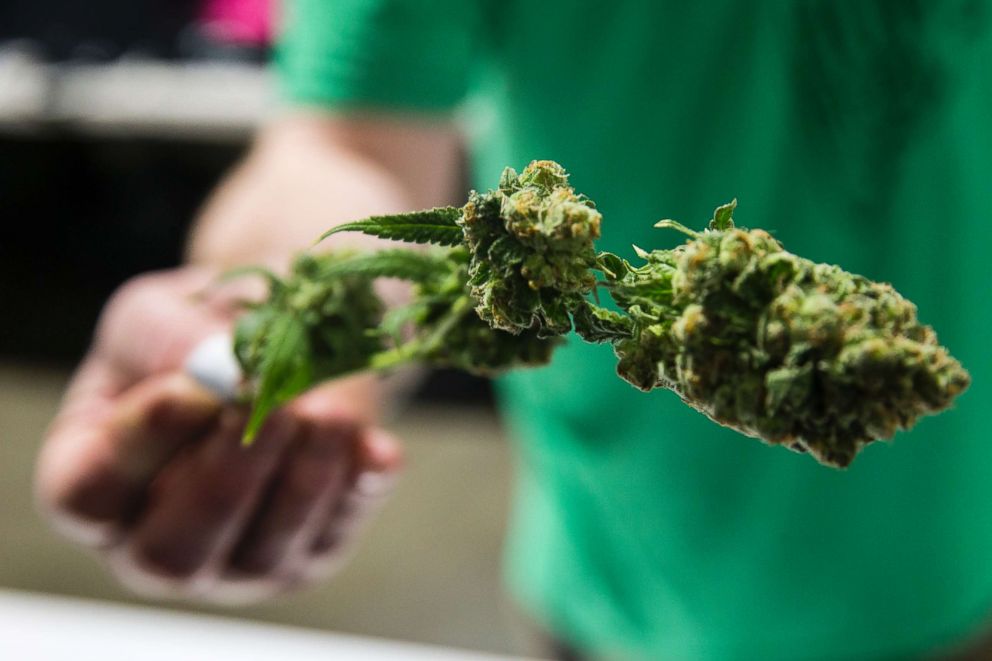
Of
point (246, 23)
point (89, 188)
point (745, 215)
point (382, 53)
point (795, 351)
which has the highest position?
point (246, 23)

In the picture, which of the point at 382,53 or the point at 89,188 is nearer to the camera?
the point at 382,53

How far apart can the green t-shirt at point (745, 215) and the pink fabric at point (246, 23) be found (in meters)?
1.11

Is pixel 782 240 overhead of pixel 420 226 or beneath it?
overhead

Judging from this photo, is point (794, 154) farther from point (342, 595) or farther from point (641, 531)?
point (342, 595)

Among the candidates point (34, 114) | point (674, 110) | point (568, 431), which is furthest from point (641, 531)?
point (34, 114)

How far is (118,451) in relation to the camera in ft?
1.72

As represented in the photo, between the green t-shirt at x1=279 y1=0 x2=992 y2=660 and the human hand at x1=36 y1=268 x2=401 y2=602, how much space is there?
0.52 ft

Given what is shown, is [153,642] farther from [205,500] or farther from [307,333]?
[307,333]

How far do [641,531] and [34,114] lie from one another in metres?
1.59

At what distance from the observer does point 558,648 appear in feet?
3.27

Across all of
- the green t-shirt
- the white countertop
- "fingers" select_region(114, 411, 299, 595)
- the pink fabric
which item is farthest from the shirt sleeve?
the pink fabric

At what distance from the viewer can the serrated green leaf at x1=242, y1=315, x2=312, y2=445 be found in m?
0.40

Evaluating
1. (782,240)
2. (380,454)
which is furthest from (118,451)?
(782,240)

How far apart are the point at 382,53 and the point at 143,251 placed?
1121 millimetres
